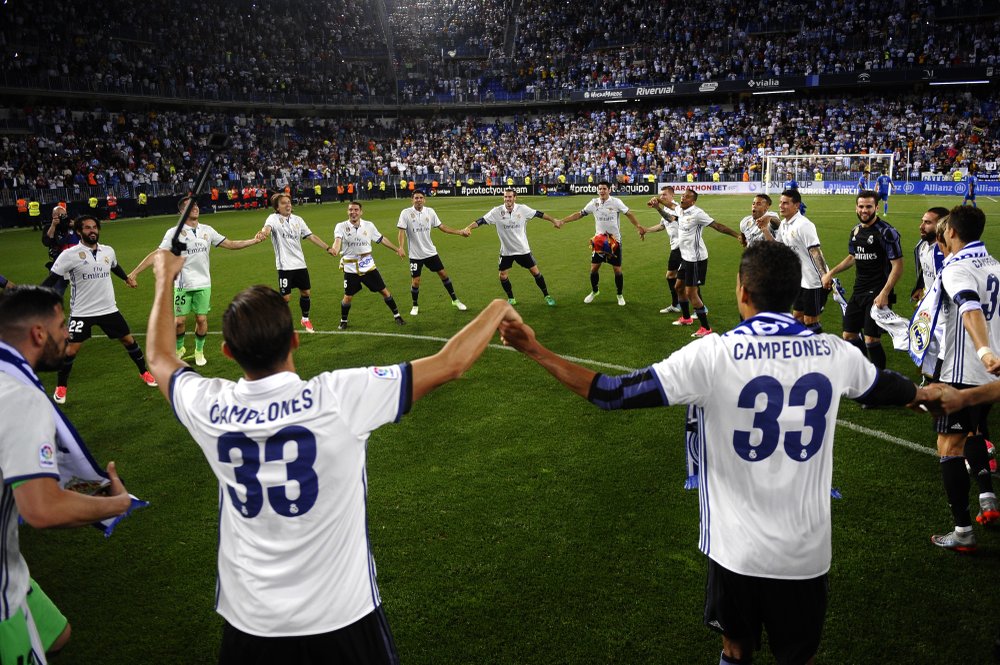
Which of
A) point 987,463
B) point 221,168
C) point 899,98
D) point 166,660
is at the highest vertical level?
point 899,98

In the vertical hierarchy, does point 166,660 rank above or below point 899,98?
below

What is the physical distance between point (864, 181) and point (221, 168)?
38.8 metres

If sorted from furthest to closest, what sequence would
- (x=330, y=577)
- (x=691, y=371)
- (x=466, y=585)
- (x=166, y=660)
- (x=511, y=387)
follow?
(x=511, y=387) → (x=466, y=585) → (x=166, y=660) → (x=691, y=371) → (x=330, y=577)

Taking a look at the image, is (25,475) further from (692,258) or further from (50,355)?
(692,258)

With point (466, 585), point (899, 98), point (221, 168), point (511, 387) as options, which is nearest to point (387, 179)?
point (221, 168)

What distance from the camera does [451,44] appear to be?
6638 cm

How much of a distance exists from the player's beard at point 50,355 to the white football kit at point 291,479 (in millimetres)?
754

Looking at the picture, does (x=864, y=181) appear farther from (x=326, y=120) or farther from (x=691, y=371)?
(x=326, y=120)

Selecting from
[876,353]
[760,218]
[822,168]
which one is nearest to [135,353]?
[760,218]

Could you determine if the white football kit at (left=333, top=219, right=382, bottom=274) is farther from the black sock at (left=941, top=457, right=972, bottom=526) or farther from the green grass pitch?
the black sock at (left=941, top=457, right=972, bottom=526)

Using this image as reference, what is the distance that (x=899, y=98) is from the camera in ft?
157

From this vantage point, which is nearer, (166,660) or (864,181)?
(166,660)

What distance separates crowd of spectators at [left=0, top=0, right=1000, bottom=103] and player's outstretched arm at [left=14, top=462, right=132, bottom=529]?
48010 mm

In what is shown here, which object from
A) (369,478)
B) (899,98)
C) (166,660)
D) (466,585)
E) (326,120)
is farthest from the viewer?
(326,120)
